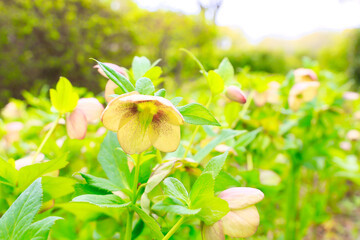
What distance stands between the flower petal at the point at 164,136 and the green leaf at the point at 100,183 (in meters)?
0.07

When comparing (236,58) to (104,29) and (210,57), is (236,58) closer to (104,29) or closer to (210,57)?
(210,57)

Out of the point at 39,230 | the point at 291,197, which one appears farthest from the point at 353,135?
the point at 39,230

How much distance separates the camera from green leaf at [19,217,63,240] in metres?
0.23

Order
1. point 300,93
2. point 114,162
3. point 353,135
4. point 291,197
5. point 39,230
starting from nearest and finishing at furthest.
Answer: point 39,230
point 114,162
point 300,93
point 291,197
point 353,135

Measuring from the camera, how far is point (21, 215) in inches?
9.4

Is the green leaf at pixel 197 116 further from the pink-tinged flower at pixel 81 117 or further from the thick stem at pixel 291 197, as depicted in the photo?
the thick stem at pixel 291 197

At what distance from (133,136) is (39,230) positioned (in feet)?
0.34

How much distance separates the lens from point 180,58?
456cm

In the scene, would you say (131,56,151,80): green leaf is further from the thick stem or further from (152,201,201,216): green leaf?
the thick stem

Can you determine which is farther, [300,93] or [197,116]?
[300,93]

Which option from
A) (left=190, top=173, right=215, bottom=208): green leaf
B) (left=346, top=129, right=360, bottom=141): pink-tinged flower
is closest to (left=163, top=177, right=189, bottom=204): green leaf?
(left=190, top=173, right=215, bottom=208): green leaf

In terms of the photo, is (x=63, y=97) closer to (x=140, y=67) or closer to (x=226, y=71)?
(x=140, y=67)

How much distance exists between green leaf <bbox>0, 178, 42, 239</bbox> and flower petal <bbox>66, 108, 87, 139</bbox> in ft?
0.40

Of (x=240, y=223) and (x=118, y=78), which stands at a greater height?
(x=118, y=78)
